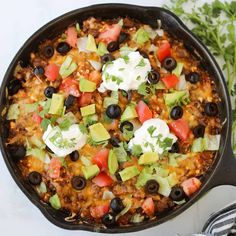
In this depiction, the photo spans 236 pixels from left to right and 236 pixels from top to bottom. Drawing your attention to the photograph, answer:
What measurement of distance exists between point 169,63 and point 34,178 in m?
0.69

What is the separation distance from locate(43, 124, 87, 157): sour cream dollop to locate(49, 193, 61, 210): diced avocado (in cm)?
17

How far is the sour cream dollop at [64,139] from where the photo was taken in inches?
101

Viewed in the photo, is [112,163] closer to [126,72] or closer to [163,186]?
[163,186]

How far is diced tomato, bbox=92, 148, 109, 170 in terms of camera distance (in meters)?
2.59

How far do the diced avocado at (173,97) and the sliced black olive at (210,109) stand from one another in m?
0.10

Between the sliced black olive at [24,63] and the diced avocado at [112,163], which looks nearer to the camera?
the diced avocado at [112,163]

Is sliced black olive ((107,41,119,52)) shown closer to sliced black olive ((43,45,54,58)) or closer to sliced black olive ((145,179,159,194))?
sliced black olive ((43,45,54,58))

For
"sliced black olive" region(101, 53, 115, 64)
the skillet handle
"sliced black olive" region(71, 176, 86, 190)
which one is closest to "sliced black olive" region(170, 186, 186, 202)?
the skillet handle

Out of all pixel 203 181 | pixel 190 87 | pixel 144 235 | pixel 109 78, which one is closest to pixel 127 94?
pixel 109 78

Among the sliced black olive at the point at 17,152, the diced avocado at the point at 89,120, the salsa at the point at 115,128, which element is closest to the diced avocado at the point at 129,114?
the salsa at the point at 115,128

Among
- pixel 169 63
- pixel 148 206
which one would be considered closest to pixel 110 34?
pixel 169 63

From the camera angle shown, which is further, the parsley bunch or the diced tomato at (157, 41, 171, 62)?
the parsley bunch

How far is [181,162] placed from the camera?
2.61 m

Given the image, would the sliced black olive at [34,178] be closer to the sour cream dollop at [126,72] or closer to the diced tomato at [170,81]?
the sour cream dollop at [126,72]
